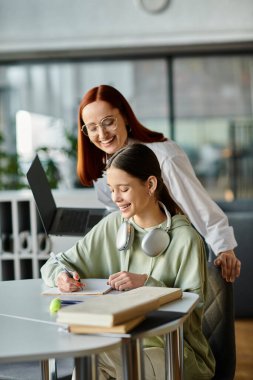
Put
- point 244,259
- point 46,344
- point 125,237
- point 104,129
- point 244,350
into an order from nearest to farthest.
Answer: point 46,344
point 125,237
point 104,129
point 244,350
point 244,259

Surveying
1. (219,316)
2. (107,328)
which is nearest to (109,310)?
(107,328)

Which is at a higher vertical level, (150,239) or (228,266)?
(150,239)

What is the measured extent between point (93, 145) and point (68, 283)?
2.62 ft

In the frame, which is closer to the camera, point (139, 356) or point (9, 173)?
point (139, 356)

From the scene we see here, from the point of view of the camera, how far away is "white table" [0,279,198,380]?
1502 millimetres

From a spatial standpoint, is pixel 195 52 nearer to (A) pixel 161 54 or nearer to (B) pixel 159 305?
(A) pixel 161 54

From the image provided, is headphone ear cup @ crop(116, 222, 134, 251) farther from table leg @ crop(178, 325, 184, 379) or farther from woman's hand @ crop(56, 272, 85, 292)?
table leg @ crop(178, 325, 184, 379)

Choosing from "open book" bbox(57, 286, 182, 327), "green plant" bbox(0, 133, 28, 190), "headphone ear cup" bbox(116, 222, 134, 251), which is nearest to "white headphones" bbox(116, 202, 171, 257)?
"headphone ear cup" bbox(116, 222, 134, 251)

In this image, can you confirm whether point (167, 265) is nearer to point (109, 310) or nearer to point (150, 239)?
point (150, 239)

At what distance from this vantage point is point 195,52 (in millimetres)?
7461

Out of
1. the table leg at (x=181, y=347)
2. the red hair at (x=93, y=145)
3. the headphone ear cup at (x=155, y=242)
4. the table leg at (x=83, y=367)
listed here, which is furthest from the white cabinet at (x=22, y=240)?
the table leg at (x=83, y=367)

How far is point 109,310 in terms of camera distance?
1.52 metres

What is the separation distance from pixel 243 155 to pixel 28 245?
385 cm

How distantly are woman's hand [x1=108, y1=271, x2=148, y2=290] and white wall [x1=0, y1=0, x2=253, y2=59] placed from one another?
18.3 ft
